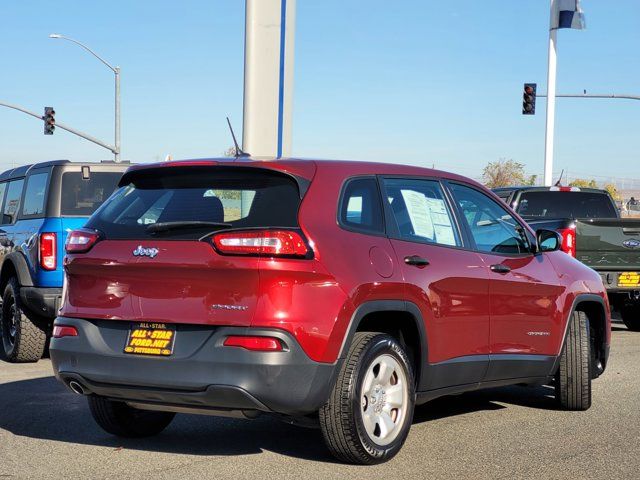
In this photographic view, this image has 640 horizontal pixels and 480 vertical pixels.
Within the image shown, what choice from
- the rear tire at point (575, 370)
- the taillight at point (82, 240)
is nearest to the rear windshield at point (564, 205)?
the rear tire at point (575, 370)

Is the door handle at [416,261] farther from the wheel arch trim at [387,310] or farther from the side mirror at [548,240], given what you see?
the side mirror at [548,240]

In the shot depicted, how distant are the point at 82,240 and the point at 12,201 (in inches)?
235

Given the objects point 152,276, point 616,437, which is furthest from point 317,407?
point 616,437

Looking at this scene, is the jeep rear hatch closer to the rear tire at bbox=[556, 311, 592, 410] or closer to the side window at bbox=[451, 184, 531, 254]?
the side window at bbox=[451, 184, 531, 254]

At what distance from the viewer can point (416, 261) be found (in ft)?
20.0

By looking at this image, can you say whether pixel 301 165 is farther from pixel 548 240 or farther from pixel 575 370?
pixel 575 370

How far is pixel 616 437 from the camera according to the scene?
6777 millimetres

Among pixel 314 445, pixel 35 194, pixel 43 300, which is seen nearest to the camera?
pixel 314 445

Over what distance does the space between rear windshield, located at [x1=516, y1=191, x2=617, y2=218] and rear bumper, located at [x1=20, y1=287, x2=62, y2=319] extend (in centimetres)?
698

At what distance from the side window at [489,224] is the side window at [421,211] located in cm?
21

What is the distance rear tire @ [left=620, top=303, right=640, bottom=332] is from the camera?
46.5 ft

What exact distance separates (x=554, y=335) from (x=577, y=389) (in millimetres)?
542

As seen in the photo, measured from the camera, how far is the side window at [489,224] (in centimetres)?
690

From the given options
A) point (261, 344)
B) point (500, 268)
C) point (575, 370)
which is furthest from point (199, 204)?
point (575, 370)
